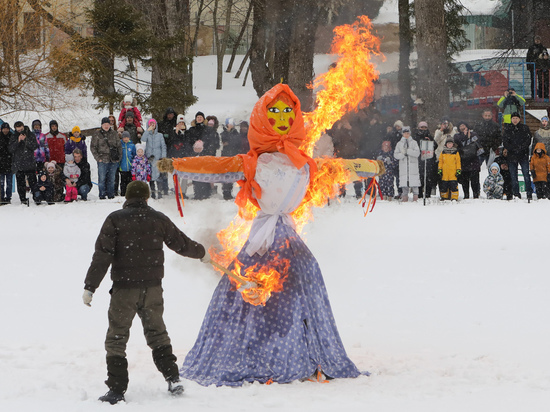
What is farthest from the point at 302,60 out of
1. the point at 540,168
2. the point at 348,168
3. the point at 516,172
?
the point at 348,168

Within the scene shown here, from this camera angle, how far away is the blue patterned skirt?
20.6 ft

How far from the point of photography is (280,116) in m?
6.69

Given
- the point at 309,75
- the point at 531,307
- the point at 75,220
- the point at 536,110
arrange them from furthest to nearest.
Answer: the point at 536,110, the point at 309,75, the point at 75,220, the point at 531,307

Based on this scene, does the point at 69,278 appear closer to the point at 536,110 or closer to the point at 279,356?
the point at 279,356

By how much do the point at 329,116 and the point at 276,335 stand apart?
1.96 meters

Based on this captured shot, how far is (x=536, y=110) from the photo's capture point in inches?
985

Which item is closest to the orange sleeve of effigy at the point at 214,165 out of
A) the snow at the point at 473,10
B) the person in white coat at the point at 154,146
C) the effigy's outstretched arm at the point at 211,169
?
the effigy's outstretched arm at the point at 211,169

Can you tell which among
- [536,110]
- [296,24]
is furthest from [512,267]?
[536,110]

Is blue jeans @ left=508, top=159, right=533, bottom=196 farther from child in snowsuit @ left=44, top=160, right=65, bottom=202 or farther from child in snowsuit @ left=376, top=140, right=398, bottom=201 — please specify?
child in snowsuit @ left=44, top=160, right=65, bottom=202

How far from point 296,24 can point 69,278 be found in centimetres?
820

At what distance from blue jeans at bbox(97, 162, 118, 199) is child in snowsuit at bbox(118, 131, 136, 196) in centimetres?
15

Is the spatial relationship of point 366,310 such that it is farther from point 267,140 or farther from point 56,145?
point 56,145

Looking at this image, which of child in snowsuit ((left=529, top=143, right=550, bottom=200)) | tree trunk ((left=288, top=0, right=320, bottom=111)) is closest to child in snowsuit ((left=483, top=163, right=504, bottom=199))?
child in snowsuit ((left=529, top=143, right=550, bottom=200))

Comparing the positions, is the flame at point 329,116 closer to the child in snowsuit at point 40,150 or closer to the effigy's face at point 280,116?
the effigy's face at point 280,116
